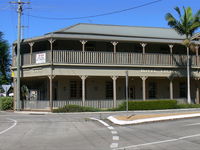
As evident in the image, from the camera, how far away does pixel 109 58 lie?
1200 inches

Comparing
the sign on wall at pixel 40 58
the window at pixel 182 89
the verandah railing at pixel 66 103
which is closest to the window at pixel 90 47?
the sign on wall at pixel 40 58

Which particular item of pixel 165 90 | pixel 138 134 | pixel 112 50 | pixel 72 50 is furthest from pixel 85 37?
pixel 138 134

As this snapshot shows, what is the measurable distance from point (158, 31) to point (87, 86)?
1093 cm

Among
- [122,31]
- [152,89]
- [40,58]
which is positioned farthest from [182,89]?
[40,58]

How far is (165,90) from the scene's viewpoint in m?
34.7

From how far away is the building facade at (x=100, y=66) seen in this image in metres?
29.3

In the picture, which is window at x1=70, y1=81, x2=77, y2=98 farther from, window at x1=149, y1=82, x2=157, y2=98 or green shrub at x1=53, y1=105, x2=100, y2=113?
window at x1=149, y1=82, x2=157, y2=98

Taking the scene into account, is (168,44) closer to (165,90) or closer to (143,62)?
(143,62)

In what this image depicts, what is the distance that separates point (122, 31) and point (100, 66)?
263 inches

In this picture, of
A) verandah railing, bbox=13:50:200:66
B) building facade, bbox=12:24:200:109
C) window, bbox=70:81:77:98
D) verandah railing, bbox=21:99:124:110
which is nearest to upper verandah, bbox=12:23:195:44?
building facade, bbox=12:24:200:109

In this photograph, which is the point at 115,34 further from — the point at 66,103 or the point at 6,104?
the point at 6,104

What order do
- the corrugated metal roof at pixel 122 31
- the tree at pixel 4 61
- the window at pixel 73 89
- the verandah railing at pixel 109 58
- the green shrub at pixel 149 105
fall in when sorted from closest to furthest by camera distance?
the green shrub at pixel 149 105 → the verandah railing at pixel 109 58 → the window at pixel 73 89 → the corrugated metal roof at pixel 122 31 → the tree at pixel 4 61

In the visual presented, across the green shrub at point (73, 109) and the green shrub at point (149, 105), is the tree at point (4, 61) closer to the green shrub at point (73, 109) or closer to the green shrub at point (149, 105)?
the green shrub at point (73, 109)

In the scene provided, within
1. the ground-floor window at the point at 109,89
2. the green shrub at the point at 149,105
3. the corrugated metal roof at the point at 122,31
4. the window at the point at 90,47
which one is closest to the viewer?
the green shrub at the point at 149,105
